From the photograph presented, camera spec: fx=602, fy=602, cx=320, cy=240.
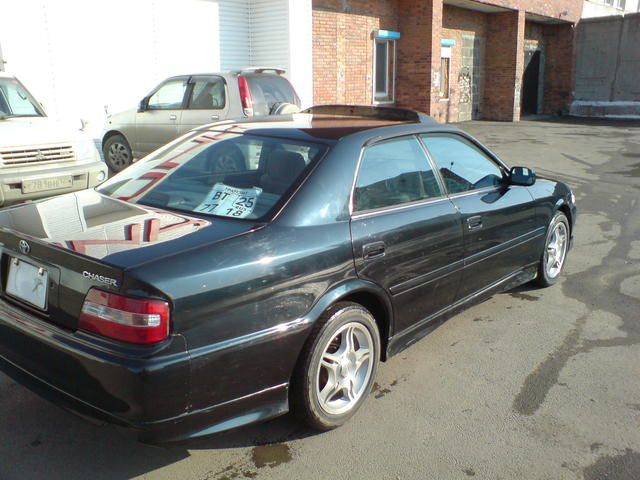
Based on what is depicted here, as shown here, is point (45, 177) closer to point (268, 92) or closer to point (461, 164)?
point (268, 92)

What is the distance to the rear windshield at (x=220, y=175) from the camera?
10.1ft

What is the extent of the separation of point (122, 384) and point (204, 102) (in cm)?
781

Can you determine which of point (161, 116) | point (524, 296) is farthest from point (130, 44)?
point (524, 296)

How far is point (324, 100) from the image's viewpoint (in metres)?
15.0

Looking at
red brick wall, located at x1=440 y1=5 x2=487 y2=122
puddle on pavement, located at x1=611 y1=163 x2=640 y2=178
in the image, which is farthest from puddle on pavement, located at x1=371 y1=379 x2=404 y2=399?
red brick wall, located at x1=440 y1=5 x2=487 y2=122

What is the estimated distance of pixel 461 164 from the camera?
13.8ft

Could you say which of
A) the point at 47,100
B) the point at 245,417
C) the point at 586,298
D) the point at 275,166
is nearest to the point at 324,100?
the point at 47,100

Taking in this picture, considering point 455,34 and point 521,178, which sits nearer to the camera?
point 521,178

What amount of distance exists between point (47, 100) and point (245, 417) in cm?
1045

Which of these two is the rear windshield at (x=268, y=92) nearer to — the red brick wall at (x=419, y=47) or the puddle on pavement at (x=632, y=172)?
the red brick wall at (x=419, y=47)

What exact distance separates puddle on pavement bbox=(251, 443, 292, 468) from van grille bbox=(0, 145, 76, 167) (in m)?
5.03

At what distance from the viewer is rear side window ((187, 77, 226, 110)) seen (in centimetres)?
933

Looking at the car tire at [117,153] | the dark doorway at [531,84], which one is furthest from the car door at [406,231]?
the dark doorway at [531,84]

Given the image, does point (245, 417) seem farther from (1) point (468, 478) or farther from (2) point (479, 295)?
(2) point (479, 295)
